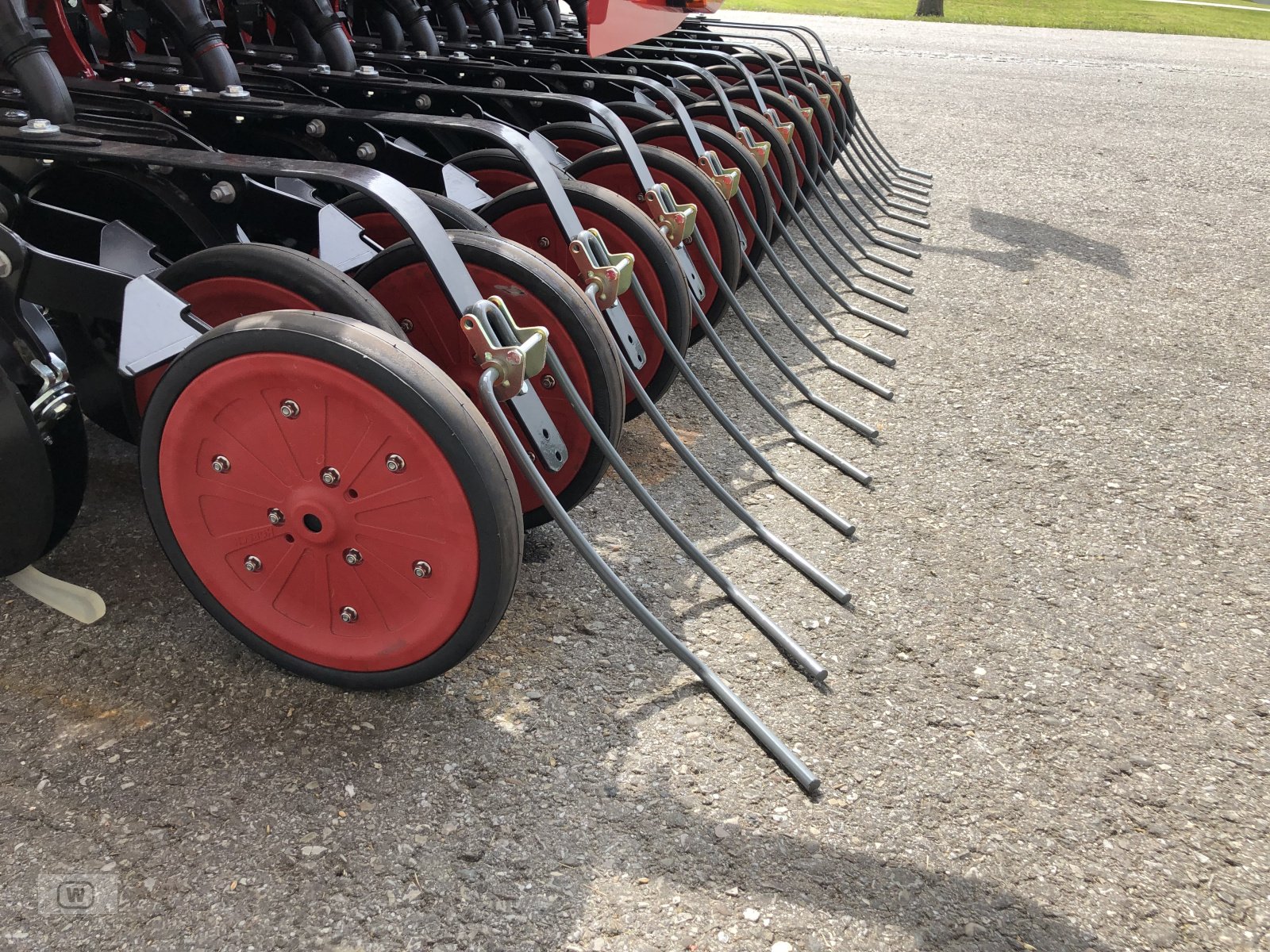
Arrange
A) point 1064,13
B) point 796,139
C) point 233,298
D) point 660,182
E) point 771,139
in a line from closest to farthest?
point 233,298
point 660,182
point 771,139
point 796,139
point 1064,13

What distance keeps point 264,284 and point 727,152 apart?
2.17m

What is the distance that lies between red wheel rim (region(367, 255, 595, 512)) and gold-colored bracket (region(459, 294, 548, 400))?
0.22m

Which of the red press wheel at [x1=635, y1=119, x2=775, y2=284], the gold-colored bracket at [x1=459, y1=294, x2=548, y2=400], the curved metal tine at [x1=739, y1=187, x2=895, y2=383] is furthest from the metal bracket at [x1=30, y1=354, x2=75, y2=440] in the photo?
the red press wheel at [x1=635, y1=119, x2=775, y2=284]

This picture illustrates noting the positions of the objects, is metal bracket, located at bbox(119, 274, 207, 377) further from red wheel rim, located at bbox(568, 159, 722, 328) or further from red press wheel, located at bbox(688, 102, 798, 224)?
red press wheel, located at bbox(688, 102, 798, 224)

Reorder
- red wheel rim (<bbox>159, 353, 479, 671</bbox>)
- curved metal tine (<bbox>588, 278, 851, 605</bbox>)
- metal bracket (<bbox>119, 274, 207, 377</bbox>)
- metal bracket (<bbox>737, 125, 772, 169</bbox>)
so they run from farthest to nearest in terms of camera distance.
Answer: metal bracket (<bbox>737, 125, 772, 169</bbox>) → curved metal tine (<bbox>588, 278, 851, 605</bbox>) → metal bracket (<bbox>119, 274, 207, 377</bbox>) → red wheel rim (<bbox>159, 353, 479, 671</bbox>)

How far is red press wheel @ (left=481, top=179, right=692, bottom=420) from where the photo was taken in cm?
254

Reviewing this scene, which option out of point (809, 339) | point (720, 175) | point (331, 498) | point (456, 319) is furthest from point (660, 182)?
point (331, 498)

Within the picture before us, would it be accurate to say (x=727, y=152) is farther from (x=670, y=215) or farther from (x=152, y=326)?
(x=152, y=326)

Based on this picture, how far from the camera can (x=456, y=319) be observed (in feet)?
6.81

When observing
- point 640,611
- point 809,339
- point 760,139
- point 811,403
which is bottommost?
point 811,403

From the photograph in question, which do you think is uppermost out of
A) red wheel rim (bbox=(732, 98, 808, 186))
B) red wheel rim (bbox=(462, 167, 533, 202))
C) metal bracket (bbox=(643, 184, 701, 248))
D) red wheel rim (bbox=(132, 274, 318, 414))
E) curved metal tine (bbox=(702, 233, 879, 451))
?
red wheel rim (bbox=(132, 274, 318, 414))

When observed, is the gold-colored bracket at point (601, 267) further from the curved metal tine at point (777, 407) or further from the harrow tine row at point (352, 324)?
the curved metal tine at point (777, 407)

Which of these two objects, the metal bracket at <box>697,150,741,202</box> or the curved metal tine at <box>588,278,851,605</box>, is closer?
the curved metal tine at <box>588,278,851,605</box>

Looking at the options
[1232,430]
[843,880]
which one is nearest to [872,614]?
[843,880]
